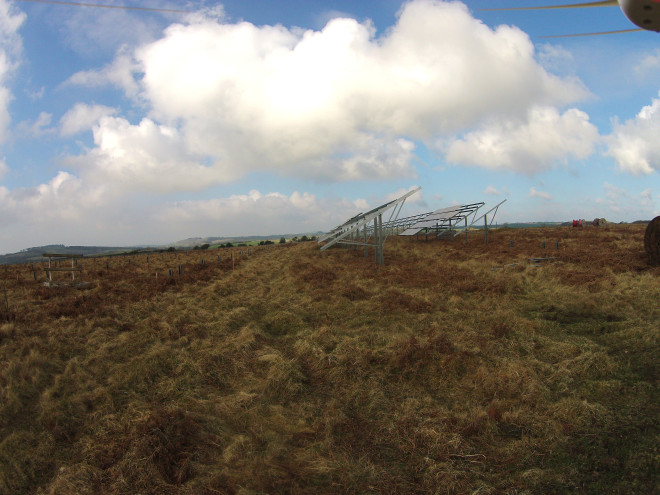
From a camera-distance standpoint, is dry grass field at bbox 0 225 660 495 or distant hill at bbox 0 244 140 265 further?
distant hill at bbox 0 244 140 265

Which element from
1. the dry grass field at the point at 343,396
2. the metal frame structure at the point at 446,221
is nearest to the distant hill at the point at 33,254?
the dry grass field at the point at 343,396

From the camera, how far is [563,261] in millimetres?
19094

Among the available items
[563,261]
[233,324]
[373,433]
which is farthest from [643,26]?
[563,261]

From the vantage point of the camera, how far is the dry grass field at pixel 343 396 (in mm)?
4258

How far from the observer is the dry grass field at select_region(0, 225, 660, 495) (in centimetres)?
426

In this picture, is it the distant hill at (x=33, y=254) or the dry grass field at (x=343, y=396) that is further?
the distant hill at (x=33, y=254)

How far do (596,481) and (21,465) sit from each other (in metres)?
7.26

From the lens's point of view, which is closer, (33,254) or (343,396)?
(343,396)

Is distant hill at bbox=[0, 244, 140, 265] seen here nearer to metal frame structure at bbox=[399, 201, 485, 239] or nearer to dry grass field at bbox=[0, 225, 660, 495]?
dry grass field at bbox=[0, 225, 660, 495]

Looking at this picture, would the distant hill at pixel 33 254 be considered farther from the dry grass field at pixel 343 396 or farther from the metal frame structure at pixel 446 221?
the metal frame structure at pixel 446 221

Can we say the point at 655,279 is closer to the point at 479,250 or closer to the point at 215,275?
the point at 479,250

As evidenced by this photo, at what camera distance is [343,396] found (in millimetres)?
6352

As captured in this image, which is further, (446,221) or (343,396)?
(446,221)

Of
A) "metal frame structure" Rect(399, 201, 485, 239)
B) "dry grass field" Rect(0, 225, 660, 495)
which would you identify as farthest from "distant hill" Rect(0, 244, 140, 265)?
"metal frame structure" Rect(399, 201, 485, 239)
